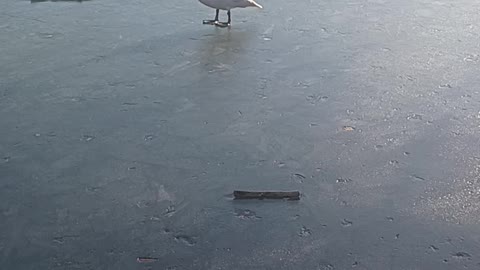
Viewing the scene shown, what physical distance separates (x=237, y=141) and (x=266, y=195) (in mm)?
457

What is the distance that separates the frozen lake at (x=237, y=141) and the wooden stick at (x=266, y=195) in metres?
0.03

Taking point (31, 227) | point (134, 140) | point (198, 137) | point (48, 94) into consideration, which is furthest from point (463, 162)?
point (48, 94)

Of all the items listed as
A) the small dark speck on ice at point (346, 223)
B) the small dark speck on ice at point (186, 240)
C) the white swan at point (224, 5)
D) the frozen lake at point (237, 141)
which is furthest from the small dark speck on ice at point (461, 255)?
the white swan at point (224, 5)

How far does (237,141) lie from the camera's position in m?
2.90

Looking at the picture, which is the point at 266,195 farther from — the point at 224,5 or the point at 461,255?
the point at 224,5

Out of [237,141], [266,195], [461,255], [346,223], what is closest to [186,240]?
[266,195]

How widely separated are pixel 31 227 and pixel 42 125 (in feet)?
2.62

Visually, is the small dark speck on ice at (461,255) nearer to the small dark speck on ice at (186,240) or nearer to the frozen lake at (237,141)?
the frozen lake at (237,141)

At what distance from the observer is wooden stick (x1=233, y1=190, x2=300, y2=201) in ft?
8.14

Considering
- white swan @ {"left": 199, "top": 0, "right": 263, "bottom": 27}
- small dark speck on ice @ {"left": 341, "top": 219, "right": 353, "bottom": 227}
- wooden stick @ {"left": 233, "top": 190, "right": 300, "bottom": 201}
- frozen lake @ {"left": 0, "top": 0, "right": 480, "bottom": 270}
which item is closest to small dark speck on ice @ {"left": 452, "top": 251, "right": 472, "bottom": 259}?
frozen lake @ {"left": 0, "top": 0, "right": 480, "bottom": 270}

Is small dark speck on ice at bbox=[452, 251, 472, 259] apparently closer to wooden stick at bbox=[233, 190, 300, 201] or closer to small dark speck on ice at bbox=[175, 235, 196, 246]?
wooden stick at bbox=[233, 190, 300, 201]

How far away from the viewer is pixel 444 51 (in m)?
4.00

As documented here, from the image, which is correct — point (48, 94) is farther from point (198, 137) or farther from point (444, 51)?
point (444, 51)

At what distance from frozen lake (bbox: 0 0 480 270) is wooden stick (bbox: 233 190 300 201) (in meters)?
0.03
